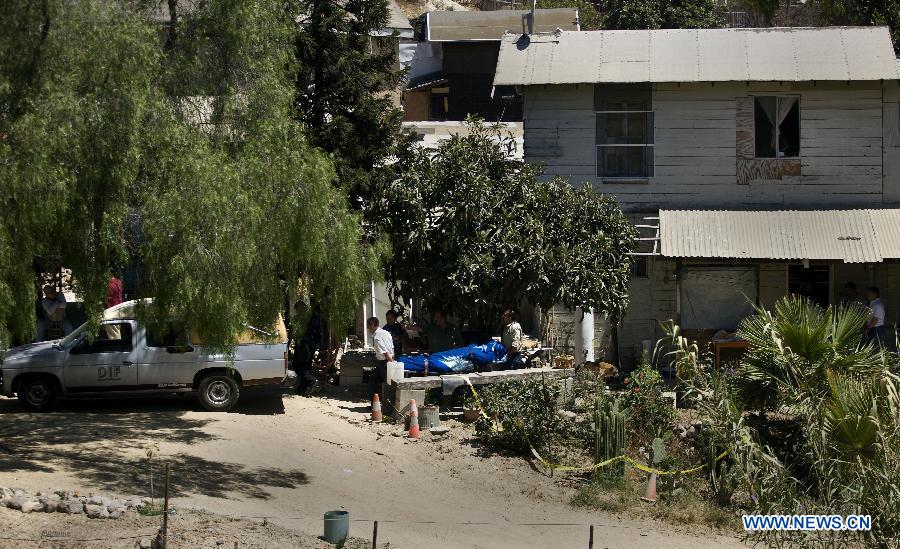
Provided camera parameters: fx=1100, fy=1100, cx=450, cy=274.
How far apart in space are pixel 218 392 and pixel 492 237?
548 centimetres

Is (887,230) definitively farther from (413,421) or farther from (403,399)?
(413,421)

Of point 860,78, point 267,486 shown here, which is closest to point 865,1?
point 860,78

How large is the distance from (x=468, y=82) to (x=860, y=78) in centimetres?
2074

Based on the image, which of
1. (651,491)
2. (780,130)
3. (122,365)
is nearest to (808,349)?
(651,491)

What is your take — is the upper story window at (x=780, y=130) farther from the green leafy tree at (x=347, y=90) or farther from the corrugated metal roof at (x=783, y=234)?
the green leafy tree at (x=347, y=90)

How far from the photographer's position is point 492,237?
1966 cm

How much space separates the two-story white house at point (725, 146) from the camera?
22781 millimetres

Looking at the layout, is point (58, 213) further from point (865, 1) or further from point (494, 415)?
point (865, 1)

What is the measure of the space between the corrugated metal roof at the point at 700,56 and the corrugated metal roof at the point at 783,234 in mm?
2806

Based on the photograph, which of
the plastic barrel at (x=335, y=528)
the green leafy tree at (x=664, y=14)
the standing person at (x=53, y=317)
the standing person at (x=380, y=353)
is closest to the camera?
the plastic barrel at (x=335, y=528)

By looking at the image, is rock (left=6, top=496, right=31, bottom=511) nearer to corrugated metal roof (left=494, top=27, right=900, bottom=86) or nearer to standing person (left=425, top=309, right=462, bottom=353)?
standing person (left=425, top=309, right=462, bottom=353)

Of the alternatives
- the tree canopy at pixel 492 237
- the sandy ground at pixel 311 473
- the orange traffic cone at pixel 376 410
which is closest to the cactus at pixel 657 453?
the sandy ground at pixel 311 473

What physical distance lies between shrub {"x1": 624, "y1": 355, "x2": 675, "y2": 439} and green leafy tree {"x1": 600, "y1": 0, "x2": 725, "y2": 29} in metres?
26.9

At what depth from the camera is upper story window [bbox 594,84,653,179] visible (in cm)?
2350
